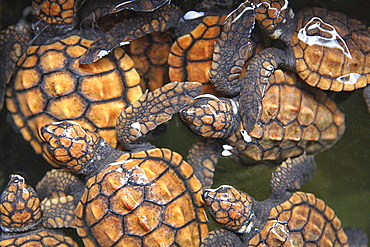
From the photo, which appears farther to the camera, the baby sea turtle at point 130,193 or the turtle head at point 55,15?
the turtle head at point 55,15

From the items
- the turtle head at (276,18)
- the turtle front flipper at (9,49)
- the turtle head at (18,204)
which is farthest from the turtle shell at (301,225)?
the turtle front flipper at (9,49)

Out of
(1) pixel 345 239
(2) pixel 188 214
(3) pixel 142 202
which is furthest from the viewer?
(1) pixel 345 239

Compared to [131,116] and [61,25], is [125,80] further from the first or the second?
[61,25]

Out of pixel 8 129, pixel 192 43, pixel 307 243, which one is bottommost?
pixel 307 243

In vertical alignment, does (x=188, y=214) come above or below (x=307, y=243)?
above

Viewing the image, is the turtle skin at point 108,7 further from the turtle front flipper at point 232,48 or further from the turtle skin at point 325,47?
the turtle skin at point 325,47

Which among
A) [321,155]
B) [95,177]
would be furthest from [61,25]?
[321,155]

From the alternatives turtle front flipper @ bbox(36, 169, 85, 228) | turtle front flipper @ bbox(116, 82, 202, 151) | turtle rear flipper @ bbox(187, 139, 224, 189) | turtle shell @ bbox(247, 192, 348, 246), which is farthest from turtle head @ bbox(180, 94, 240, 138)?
turtle front flipper @ bbox(36, 169, 85, 228)
